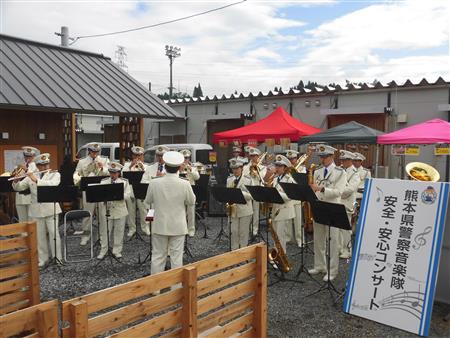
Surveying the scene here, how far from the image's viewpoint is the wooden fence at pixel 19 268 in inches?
176

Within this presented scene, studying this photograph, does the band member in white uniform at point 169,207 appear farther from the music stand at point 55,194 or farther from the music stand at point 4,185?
the music stand at point 4,185

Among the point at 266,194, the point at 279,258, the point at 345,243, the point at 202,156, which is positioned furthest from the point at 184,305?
the point at 202,156

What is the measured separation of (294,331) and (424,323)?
143 centimetres

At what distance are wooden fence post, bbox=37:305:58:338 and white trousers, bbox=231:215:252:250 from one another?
16.4ft

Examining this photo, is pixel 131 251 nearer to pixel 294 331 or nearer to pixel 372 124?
pixel 294 331

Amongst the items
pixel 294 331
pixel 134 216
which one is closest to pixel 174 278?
pixel 294 331

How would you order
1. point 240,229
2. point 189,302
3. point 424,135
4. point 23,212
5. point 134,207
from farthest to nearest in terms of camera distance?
point 134,207 < point 424,135 < point 23,212 < point 240,229 < point 189,302

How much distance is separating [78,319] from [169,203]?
10.5 ft

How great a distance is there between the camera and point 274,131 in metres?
12.3

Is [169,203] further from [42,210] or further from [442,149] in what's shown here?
[442,149]

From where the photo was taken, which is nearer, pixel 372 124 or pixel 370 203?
pixel 370 203

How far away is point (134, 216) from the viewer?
31.6ft

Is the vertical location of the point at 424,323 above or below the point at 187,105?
below

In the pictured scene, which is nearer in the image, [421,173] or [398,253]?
[398,253]
